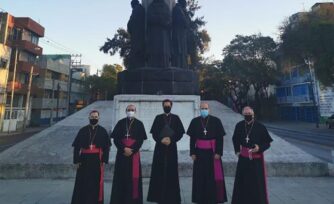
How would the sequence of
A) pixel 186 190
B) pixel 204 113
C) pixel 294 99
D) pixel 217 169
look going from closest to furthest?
pixel 217 169
pixel 204 113
pixel 186 190
pixel 294 99

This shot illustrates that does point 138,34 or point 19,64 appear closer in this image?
point 138,34

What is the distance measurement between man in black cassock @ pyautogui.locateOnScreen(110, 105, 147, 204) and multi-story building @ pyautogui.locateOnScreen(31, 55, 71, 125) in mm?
35469

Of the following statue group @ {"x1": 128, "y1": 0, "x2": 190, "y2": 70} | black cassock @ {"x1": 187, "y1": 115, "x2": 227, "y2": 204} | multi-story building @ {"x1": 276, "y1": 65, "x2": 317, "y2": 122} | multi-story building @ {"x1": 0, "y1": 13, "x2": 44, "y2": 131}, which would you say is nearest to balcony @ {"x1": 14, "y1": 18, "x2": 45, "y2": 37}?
multi-story building @ {"x1": 0, "y1": 13, "x2": 44, "y2": 131}

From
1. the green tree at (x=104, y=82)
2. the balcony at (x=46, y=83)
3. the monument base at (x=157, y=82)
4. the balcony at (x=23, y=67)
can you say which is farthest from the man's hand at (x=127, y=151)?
the balcony at (x=46, y=83)

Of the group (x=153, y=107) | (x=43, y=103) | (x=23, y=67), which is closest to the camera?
(x=153, y=107)

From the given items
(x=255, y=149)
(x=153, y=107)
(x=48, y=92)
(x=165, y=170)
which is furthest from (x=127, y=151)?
(x=48, y=92)

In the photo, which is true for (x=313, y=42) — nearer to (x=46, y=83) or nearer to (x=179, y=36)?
(x=179, y=36)

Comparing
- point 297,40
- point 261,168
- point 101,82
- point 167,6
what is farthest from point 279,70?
point 261,168

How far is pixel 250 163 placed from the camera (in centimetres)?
489

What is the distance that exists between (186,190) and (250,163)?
5.92 feet

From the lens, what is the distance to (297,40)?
25.1 metres

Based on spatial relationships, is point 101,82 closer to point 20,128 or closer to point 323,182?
point 20,128

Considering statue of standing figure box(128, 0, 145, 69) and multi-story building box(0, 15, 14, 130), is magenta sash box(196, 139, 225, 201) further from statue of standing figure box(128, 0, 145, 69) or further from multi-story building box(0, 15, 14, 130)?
multi-story building box(0, 15, 14, 130)

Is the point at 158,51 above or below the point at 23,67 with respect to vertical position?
below
